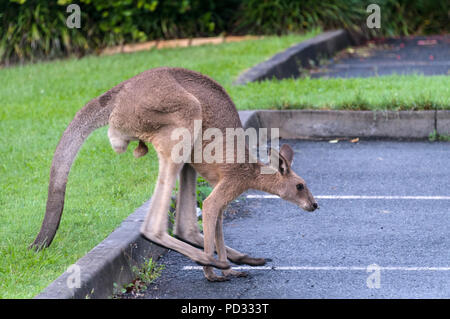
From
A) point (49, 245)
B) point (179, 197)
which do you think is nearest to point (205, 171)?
point (179, 197)

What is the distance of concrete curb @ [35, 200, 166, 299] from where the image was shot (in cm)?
434

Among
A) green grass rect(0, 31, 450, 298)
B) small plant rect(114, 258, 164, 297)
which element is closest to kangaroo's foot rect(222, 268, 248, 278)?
small plant rect(114, 258, 164, 297)

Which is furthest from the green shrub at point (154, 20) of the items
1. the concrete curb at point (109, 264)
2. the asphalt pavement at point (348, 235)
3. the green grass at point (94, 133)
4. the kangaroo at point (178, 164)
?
the concrete curb at point (109, 264)

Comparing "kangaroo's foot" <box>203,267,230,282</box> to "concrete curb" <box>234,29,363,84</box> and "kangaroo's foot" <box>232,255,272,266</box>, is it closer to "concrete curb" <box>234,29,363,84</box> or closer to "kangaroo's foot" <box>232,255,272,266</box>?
"kangaroo's foot" <box>232,255,272,266</box>

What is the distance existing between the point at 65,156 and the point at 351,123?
4.55 m

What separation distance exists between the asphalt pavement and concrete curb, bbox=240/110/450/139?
1.32 ft

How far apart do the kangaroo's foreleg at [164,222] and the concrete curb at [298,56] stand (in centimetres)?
576

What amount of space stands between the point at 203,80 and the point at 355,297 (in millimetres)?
1693

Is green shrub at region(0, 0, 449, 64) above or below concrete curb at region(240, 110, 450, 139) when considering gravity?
above

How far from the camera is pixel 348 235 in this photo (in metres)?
6.02

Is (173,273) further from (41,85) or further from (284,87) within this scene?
(41,85)

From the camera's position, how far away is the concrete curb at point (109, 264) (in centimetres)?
434

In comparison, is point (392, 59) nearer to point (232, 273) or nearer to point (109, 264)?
point (232, 273)

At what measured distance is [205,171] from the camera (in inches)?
206
